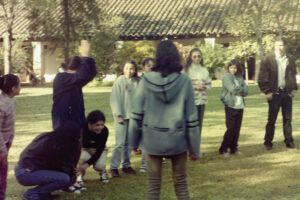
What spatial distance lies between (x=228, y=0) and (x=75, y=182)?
30.6 metres

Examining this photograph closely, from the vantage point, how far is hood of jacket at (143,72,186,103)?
4664mm

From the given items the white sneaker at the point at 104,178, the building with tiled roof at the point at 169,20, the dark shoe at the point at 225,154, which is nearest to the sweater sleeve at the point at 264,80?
the dark shoe at the point at 225,154

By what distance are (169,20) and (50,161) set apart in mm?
28131

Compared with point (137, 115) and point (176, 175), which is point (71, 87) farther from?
point (176, 175)

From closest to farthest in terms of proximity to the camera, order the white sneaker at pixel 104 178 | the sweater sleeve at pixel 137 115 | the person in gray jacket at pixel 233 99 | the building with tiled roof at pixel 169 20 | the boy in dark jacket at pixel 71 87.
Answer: the sweater sleeve at pixel 137 115
the boy in dark jacket at pixel 71 87
the white sneaker at pixel 104 178
the person in gray jacket at pixel 233 99
the building with tiled roof at pixel 169 20

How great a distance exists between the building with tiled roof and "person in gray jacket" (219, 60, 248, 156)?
20.6 meters

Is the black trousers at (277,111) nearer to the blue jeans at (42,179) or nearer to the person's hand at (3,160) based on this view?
the blue jeans at (42,179)

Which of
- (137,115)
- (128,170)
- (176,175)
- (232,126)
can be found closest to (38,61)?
(232,126)

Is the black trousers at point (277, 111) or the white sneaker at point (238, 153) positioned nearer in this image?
the white sneaker at point (238, 153)

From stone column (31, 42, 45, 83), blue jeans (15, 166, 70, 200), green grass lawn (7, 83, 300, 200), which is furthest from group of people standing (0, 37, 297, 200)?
stone column (31, 42, 45, 83)

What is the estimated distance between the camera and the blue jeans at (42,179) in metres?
5.58

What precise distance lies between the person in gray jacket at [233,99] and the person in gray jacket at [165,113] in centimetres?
363

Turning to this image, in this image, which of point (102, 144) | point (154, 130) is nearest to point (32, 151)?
point (102, 144)

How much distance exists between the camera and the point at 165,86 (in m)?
4.66
